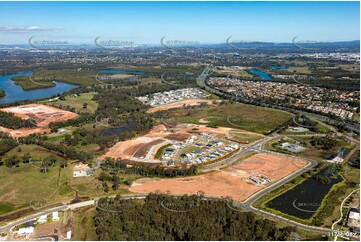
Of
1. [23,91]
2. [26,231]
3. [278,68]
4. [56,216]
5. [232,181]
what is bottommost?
[26,231]

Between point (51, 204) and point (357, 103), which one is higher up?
point (357, 103)

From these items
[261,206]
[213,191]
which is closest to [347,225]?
[261,206]

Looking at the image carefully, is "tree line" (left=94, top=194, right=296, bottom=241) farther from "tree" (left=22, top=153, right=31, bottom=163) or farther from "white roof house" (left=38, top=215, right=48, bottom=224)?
"tree" (left=22, top=153, right=31, bottom=163)

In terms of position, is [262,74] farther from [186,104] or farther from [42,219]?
[42,219]

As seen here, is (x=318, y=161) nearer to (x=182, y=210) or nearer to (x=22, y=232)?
(x=182, y=210)

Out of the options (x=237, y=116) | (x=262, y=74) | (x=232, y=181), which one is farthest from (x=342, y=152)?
(x=262, y=74)

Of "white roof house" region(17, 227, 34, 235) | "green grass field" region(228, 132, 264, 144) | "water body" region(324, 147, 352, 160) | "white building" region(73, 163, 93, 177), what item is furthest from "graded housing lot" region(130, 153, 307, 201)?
"white roof house" region(17, 227, 34, 235)
